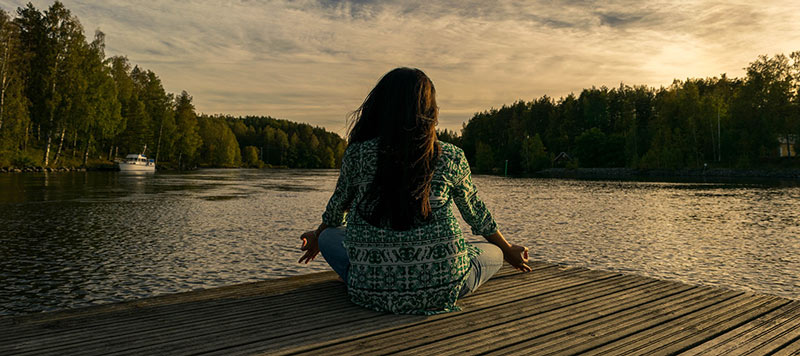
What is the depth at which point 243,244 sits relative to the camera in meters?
12.5

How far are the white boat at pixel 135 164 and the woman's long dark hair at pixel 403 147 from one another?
7157cm

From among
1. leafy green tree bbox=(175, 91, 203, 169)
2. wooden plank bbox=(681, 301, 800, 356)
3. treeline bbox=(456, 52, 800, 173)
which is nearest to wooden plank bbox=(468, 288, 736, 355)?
wooden plank bbox=(681, 301, 800, 356)

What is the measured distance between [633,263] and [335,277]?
26.7ft

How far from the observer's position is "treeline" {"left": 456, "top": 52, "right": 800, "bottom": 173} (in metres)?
66.8

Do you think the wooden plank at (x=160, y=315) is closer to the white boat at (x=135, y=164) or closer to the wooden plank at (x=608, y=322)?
the wooden plank at (x=608, y=322)

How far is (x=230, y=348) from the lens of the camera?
3.05 metres

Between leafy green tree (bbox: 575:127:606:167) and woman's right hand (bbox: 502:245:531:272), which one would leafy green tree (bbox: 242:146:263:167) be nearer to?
leafy green tree (bbox: 575:127:606:167)

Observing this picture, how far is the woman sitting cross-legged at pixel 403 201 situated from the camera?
3309 millimetres

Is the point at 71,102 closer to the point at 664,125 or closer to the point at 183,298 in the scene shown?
the point at 183,298

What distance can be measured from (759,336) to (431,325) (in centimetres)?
234

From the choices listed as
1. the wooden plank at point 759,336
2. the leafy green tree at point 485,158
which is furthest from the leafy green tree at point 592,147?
the wooden plank at point 759,336

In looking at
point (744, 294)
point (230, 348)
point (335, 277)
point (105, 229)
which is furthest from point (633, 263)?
point (105, 229)

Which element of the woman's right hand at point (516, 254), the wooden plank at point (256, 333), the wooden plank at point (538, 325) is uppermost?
the woman's right hand at point (516, 254)

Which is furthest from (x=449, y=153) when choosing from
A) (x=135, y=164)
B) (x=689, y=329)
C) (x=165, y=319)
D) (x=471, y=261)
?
(x=135, y=164)
